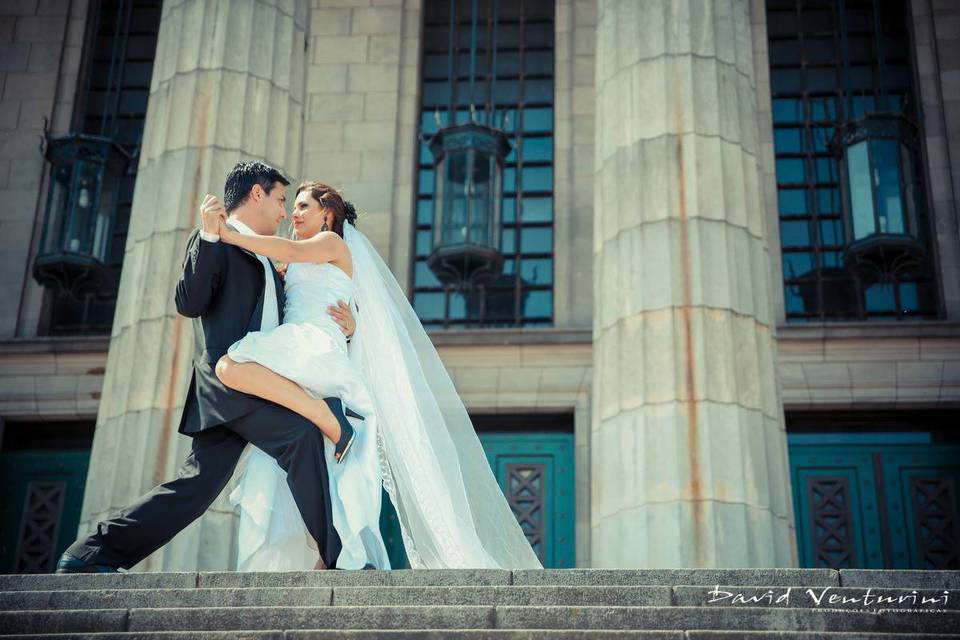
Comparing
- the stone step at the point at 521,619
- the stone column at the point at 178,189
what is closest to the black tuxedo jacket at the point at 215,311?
the stone step at the point at 521,619

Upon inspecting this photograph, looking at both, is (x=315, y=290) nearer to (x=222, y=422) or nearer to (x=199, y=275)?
(x=199, y=275)

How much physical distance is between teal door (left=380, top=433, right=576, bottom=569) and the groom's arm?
8406 millimetres

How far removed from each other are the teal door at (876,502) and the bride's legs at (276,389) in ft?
29.8

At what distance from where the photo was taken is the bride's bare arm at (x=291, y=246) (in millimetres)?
7906

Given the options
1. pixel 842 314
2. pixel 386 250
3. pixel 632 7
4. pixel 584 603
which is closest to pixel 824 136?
pixel 842 314

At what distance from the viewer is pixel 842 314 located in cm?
1650

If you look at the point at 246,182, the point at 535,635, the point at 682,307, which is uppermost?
the point at 682,307

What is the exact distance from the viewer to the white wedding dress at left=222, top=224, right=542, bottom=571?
25.4 feet

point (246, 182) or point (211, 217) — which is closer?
point (211, 217)

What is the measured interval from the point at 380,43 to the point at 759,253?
24.4 feet

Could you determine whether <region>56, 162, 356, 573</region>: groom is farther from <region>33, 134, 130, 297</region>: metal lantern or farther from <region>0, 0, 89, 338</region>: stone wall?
<region>0, 0, 89, 338</region>: stone wall

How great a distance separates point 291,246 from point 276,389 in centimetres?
92

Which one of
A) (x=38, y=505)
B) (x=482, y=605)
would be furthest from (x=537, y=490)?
(x=482, y=605)

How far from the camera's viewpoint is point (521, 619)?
6.13 meters
